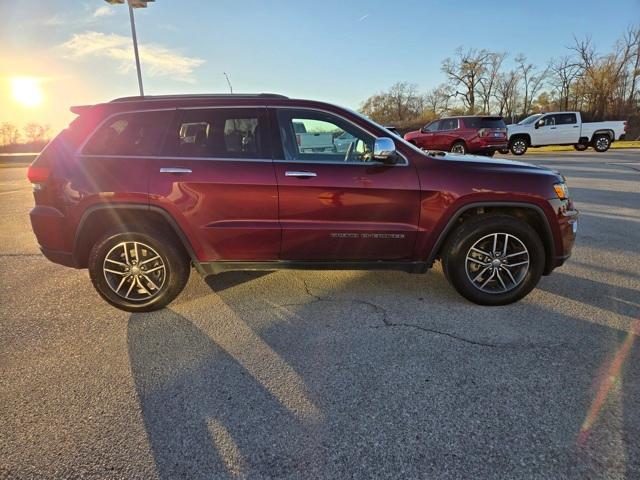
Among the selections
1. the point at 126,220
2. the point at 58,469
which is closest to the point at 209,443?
the point at 58,469

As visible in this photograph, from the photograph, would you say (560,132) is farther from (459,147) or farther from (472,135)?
(459,147)

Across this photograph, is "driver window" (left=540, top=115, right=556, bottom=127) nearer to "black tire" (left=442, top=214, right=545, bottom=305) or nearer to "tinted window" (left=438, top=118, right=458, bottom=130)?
"tinted window" (left=438, top=118, right=458, bottom=130)

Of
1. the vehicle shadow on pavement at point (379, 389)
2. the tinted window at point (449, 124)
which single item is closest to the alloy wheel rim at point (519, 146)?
the tinted window at point (449, 124)

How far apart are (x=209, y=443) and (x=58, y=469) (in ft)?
2.36

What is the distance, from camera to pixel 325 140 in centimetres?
353

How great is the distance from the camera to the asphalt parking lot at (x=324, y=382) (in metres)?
1.98

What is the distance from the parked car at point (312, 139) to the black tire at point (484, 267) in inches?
54.6

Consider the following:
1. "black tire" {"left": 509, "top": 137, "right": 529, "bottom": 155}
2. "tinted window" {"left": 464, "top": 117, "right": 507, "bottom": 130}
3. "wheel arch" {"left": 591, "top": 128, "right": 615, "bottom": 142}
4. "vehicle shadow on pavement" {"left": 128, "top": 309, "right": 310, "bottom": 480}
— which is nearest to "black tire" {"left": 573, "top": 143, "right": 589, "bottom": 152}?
Answer: "wheel arch" {"left": 591, "top": 128, "right": 615, "bottom": 142}

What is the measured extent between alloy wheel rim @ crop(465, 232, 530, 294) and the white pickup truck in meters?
19.9

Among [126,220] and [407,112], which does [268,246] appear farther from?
[407,112]

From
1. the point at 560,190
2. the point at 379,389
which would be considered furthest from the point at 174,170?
the point at 560,190

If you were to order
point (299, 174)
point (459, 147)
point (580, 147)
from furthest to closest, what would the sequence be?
point (580, 147), point (459, 147), point (299, 174)

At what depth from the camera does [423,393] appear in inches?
96.0

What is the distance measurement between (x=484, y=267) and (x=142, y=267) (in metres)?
3.08
